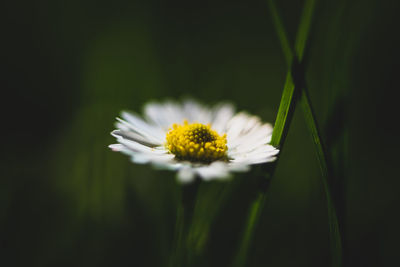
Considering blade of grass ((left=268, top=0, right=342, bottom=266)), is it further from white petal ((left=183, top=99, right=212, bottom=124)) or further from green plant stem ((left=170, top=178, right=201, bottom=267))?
white petal ((left=183, top=99, right=212, bottom=124))

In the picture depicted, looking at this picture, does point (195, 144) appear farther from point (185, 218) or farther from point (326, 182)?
point (326, 182)

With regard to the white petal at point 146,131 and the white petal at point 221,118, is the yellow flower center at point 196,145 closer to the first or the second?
the white petal at point 146,131

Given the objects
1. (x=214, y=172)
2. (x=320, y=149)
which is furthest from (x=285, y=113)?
(x=214, y=172)

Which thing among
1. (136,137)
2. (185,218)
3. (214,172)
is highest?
(136,137)

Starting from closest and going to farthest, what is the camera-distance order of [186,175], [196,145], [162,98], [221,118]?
[186,175], [196,145], [221,118], [162,98]

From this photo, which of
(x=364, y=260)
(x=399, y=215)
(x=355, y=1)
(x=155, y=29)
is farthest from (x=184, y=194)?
(x=155, y=29)
